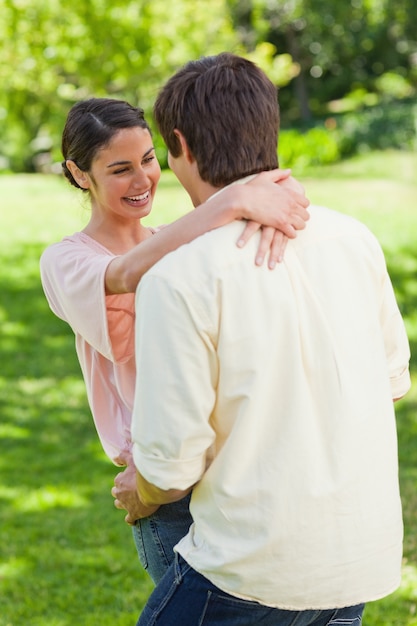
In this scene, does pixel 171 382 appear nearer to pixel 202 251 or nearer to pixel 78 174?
pixel 202 251

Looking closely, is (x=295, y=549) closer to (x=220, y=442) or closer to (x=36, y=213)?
(x=220, y=442)

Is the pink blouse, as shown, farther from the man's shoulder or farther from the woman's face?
the man's shoulder

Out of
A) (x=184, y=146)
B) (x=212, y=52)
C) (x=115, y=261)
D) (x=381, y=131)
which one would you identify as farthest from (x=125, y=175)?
(x=381, y=131)

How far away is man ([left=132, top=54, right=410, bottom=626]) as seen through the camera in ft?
5.45

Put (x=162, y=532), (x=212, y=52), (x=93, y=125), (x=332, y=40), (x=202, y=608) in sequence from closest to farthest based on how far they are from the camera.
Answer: (x=202, y=608), (x=162, y=532), (x=93, y=125), (x=212, y=52), (x=332, y=40)

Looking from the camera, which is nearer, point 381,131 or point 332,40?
point 381,131

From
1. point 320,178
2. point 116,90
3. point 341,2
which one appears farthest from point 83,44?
point 341,2

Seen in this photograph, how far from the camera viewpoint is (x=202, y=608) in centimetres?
182

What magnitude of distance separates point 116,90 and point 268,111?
2208cm

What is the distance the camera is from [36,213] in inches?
569

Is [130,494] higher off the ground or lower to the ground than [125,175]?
lower

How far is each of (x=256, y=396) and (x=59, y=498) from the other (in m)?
4.17

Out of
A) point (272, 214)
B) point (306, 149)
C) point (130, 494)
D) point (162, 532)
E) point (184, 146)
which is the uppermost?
point (184, 146)

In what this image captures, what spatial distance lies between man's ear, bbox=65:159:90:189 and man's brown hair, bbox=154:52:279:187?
593 millimetres
